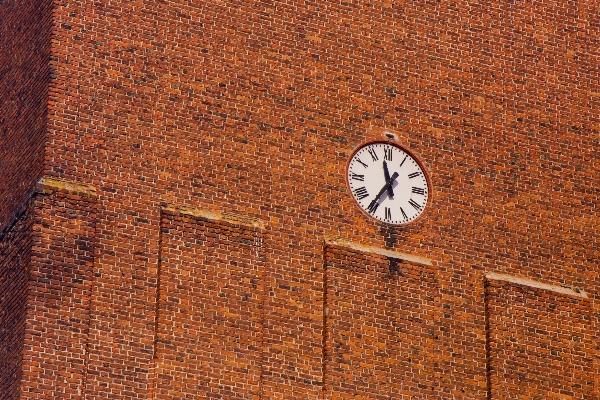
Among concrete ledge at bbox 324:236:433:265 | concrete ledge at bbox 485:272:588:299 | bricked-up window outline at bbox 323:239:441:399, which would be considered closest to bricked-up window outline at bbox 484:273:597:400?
concrete ledge at bbox 485:272:588:299

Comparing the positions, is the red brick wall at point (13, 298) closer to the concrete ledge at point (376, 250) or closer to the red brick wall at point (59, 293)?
the red brick wall at point (59, 293)

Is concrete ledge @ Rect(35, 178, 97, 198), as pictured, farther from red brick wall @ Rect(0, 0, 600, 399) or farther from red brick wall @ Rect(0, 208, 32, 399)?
red brick wall @ Rect(0, 208, 32, 399)

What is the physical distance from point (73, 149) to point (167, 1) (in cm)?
330

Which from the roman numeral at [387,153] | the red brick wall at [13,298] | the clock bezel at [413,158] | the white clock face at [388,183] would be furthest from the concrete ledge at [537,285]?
the red brick wall at [13,298]

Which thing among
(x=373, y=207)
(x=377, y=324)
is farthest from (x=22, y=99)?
(x=377, y=324)

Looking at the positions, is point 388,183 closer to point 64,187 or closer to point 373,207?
point 373,207

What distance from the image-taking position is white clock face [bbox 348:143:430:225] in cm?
3681

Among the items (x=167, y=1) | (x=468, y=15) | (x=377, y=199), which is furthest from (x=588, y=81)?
(x=167, y=1)

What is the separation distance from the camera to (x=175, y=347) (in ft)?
113

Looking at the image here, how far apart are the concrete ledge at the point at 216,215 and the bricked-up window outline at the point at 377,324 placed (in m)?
1.22

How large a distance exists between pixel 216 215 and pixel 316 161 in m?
2.10

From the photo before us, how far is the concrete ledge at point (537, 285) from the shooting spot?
122 feet

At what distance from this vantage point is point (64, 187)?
34.9 meters

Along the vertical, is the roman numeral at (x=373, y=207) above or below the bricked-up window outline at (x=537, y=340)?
above
